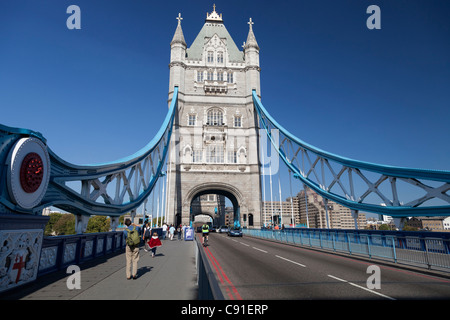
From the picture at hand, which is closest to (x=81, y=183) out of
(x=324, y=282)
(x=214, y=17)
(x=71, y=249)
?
(x=71, y=249)

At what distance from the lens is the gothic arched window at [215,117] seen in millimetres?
38969

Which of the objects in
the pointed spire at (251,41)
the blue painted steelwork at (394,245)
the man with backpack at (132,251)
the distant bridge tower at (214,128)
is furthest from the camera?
the pointed spire at (251,41)

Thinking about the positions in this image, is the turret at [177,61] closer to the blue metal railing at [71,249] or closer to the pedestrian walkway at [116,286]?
the blue metal railing at [71,249]

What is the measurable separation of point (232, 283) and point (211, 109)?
112 feet

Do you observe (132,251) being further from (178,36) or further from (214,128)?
(178,36)

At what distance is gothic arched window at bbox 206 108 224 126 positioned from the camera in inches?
1534

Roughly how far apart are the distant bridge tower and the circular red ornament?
90.6ft

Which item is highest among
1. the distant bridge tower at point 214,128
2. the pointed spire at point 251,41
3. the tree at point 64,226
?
the pointed spire at point 251,41

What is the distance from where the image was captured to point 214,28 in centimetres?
4556

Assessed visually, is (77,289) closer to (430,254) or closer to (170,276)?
(170,276)

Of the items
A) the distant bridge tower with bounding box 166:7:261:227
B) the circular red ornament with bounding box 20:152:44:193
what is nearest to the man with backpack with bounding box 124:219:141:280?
the circular red ornament with bounding box 20:152:44:193

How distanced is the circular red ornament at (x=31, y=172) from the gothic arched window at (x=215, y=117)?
3248cm

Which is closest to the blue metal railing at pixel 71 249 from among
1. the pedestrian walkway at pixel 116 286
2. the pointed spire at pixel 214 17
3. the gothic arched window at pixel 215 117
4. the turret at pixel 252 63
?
the pedestrian walkway at pixel 116 286

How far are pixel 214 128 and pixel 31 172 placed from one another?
105 ft
